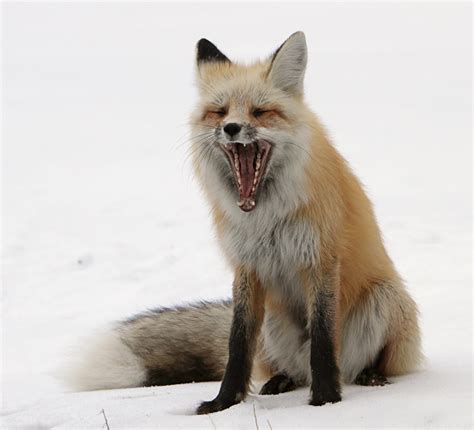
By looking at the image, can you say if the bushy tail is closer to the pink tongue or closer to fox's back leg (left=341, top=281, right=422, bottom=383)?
fox's back leg (left=341, top=281, right=422, bottom=383)

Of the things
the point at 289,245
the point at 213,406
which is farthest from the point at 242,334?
the point at 289,245

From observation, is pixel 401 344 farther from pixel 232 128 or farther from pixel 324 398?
pixel 232 128

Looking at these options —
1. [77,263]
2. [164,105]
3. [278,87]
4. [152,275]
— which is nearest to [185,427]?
[278,87]

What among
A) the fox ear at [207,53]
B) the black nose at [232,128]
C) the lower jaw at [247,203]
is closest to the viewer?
the black nose at [232,128]

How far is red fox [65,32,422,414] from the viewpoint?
3.82 meters

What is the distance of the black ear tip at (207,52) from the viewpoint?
4188mm

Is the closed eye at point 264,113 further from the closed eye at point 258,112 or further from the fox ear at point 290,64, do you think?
the fox ear at point 290,64

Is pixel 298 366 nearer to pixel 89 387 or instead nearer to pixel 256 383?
pixel 256 383

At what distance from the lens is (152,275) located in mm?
7727

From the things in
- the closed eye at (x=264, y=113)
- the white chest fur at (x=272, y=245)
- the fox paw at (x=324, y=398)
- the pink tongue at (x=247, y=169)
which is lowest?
the fox paw at (x=324, y=398)

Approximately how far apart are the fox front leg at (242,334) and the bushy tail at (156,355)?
2.12 ft

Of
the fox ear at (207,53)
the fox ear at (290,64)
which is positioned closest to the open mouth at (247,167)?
the fox ear at (290,64)

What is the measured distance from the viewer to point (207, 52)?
4.20 m

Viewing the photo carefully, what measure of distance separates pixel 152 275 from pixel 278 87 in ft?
13.5
